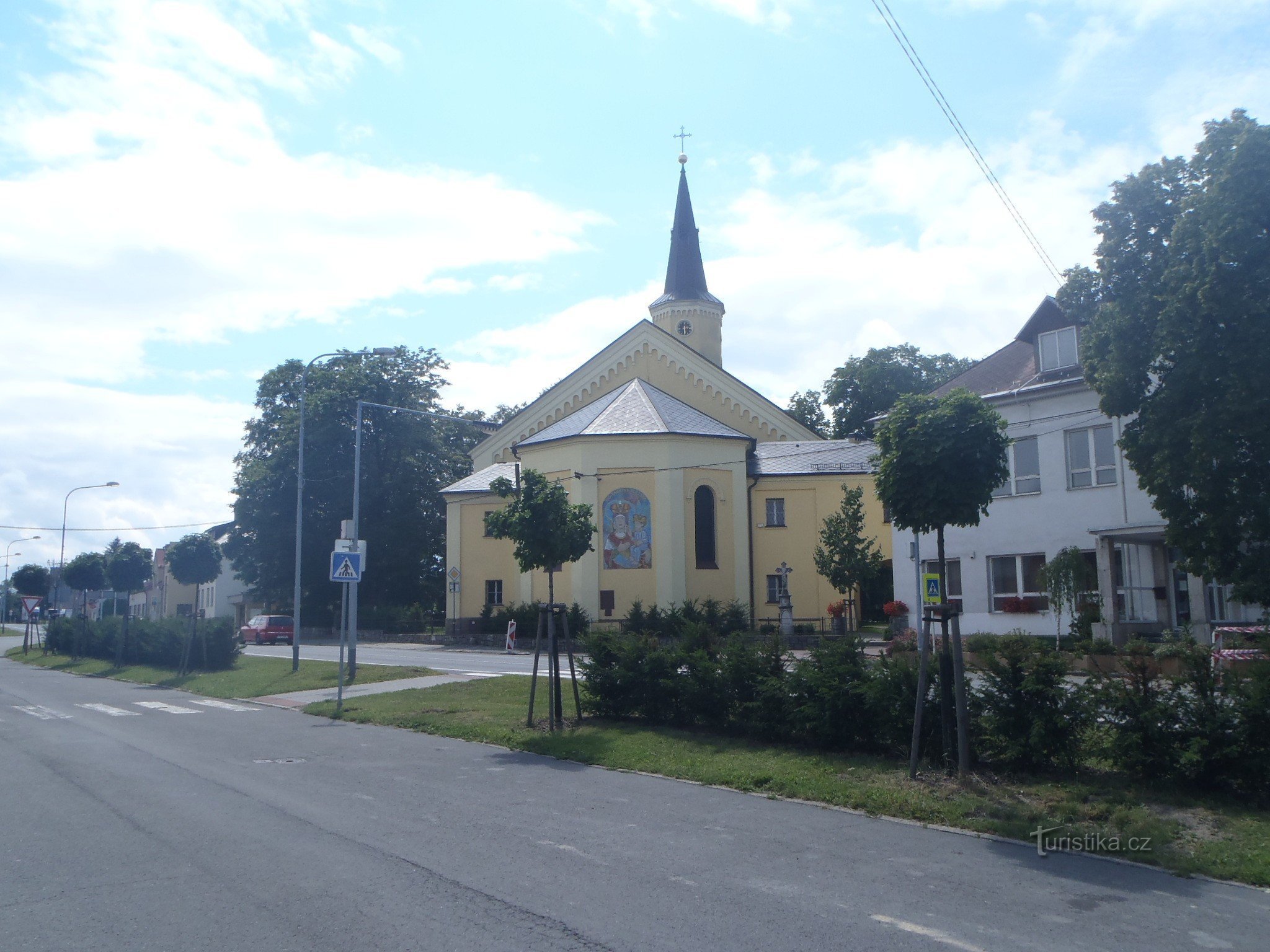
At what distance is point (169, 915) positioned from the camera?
593 cm

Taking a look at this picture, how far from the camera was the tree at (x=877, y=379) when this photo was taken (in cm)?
5931

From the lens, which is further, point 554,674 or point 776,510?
point 776,510

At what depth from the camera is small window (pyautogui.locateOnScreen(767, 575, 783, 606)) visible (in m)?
42.0

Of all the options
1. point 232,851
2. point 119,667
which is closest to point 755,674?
point 232,851

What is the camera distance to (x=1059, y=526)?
88.7 feet

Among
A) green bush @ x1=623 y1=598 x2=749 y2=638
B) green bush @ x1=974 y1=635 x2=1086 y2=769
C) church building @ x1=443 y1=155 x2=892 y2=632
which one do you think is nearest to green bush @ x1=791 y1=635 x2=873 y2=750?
green bush @ x1=974 y1=635 x2=1086 y2=769

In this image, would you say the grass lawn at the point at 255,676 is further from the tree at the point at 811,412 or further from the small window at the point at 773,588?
the tree at the point at 811,412

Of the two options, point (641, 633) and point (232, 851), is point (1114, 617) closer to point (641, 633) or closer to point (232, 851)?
point (641, 633)

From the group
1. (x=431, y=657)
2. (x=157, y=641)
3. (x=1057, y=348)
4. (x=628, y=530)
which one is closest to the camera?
(x=1057, y=348)

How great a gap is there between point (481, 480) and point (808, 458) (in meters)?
15.3

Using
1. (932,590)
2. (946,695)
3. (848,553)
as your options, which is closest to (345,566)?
(946,695)

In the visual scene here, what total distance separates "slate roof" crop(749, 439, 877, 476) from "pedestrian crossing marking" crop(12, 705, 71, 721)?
2897 cm

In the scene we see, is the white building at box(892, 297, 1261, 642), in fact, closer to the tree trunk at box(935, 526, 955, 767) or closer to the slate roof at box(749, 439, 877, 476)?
the slate roof at box(749, 439, 877, 476)

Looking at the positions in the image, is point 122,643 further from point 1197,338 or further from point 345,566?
point 1197,338
